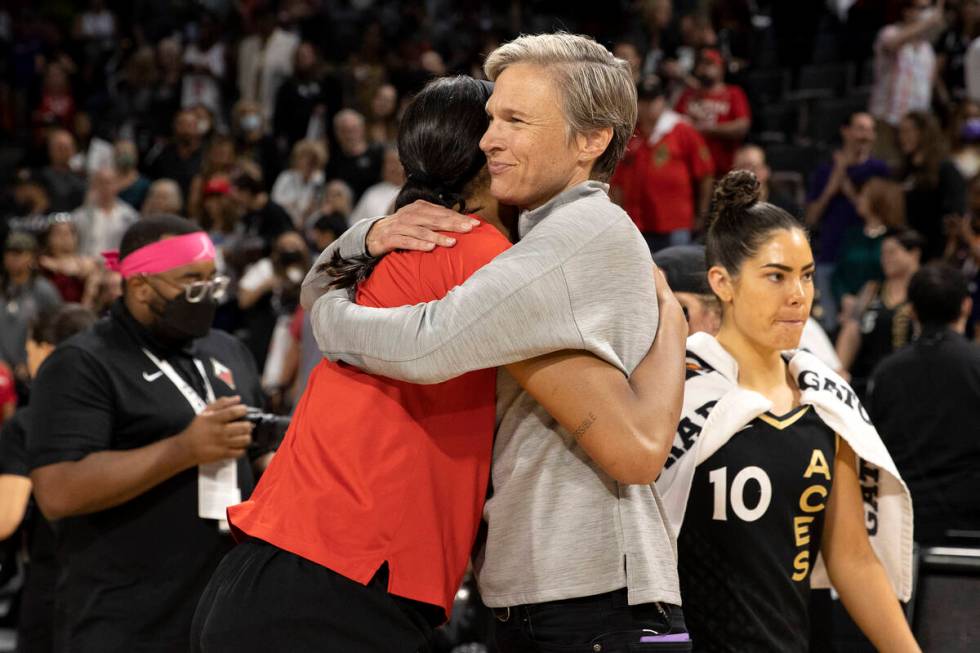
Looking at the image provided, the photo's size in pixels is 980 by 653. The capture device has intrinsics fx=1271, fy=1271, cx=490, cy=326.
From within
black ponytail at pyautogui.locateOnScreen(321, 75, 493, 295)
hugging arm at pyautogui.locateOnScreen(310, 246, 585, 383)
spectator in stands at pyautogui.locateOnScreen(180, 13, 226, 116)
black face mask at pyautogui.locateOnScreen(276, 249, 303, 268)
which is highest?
spectator in stands at pyautogui.locateOnScreen(180, 13, 226, 116)

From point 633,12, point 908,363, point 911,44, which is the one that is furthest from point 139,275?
point 633,12

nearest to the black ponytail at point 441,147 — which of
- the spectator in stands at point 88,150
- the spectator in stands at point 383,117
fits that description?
the spectator in stands at point 383,117

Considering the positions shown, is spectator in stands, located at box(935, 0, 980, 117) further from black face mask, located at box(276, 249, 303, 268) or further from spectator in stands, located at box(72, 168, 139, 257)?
spectator in stands, located at box(72, 168, 139, 257)

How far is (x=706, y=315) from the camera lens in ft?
11.0

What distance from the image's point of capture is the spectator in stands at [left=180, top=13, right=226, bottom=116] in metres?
13.0

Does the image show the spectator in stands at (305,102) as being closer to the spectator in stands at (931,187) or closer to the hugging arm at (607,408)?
the spectator in stands at (931,187)

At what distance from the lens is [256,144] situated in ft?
37.6

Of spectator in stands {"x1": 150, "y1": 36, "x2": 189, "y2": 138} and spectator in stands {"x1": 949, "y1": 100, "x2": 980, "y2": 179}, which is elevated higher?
spectator in stands {"x1": 150, "y1": 36, "x2": 189, "y2": 138}

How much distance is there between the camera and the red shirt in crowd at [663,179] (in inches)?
327

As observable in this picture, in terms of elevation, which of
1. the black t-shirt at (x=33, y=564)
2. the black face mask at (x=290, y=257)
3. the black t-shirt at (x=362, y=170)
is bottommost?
the black t-shirt at (x=33, y=564)

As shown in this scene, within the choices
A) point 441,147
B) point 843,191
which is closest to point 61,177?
point 843,191

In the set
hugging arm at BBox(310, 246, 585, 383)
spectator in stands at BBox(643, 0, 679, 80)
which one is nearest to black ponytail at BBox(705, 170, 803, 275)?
hugging arm at BBox(310, 246, 585, 383)

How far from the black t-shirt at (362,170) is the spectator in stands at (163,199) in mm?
1269

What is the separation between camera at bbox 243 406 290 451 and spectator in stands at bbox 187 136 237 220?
7164 millimetres
